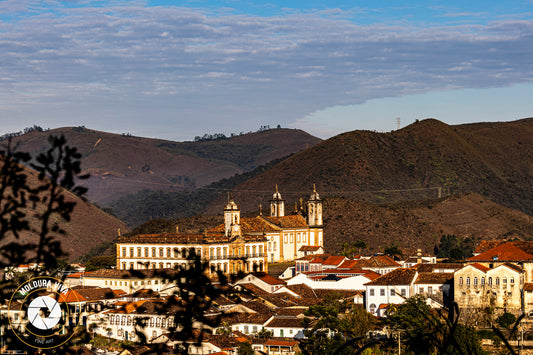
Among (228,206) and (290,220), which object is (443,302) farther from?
(290,220)

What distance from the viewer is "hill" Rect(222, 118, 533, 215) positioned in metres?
172

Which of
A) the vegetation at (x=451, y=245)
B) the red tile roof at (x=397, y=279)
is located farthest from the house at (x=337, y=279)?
the vegetation at (x=451, y=245)

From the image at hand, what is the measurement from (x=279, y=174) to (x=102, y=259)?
340 feet

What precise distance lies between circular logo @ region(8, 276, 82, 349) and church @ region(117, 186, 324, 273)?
191ft

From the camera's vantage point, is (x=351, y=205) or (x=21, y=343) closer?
(x=21, y=343)

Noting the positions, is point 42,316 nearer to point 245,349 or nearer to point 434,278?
point 245,349

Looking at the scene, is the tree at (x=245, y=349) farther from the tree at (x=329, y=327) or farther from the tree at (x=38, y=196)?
the tree at (x=38, y=196)

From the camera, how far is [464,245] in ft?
376

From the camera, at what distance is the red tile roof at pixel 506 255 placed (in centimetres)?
6194

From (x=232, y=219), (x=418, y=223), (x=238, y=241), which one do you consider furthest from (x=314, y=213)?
(x=418, y=223)

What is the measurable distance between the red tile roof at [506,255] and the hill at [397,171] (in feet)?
322

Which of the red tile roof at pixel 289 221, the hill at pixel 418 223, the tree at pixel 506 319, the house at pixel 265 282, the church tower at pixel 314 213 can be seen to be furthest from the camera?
the hill at pixel 418 223

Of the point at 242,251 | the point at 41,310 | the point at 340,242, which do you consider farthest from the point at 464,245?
the point at 41,310

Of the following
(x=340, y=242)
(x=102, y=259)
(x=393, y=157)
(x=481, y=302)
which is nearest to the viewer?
(x=481, y=302)
